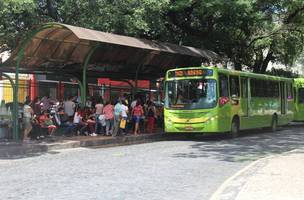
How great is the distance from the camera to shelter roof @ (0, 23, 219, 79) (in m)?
20.1

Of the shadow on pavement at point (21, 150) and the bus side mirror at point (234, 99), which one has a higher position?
the bus side mirror at point (234, 99)

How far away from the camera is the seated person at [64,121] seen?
838 inches

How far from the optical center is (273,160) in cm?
1390

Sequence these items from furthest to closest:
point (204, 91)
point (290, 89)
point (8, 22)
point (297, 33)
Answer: point (297, 33) → point (290, 89) → point (8, 22) → point (204, 91)

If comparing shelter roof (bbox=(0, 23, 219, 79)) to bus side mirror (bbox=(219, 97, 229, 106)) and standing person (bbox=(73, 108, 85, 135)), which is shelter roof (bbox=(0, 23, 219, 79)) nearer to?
standing person (bbox=(73, 108, 85, 135))

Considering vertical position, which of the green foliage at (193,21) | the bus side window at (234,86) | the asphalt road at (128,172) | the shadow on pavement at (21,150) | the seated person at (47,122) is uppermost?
the green foliage at (193,21)

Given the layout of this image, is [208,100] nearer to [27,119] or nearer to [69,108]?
[69,108]

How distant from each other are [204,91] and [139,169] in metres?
9.36

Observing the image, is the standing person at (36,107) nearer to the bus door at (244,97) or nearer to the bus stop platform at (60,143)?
the bus stop platform at (60,143)

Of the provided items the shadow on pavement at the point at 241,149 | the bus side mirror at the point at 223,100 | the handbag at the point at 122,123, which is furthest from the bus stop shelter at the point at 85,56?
the shadow on pavement at the point at 241,149

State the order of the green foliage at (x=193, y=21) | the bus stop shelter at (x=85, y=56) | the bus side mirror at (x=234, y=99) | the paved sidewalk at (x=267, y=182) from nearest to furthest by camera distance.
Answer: the paved sidewalk at (x=267, y=182), the bus stop shelter at (x=85, y=56), the bus side mirror at (x=234, y=99), the green foliage at (x=193, y=21)

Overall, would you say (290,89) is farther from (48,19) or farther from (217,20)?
(48,19)

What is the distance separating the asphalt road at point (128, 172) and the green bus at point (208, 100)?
251 centimetres

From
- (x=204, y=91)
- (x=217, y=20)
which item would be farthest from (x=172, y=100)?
(x=217, y=20)
